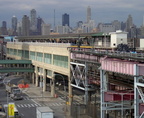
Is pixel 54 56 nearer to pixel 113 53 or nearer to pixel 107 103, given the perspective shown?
pixel 113 53

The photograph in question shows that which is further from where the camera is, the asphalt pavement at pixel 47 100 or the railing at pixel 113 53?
the asphalt pavement at pixel 47 100

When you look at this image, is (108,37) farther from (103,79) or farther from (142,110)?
(142,110)

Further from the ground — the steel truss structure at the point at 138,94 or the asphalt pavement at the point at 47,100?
the steel truss structure at the point at 138,94

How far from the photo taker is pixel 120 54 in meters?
43.3

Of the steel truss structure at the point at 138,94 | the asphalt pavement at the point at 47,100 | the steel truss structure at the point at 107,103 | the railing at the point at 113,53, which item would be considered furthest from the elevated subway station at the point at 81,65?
the asphalt pavement at the point at 47,100

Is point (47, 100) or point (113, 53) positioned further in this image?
point (47, 100)

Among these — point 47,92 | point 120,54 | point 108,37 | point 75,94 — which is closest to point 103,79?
point 120,54

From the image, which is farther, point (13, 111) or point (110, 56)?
point (13, 111)

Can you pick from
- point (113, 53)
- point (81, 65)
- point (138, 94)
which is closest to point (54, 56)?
point (81, 65)

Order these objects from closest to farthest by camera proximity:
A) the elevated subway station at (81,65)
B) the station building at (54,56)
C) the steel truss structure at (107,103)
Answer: the steel truss structure at (107,103) → the elevated subway station at (81,65) → the station building at (54,56)

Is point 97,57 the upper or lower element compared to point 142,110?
upper

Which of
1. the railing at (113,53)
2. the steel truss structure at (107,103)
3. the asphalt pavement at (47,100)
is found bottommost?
the asphalt pavement at (47,100)

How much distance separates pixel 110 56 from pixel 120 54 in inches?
131

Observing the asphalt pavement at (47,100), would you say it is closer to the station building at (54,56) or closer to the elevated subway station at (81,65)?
the station building at (54,56)
